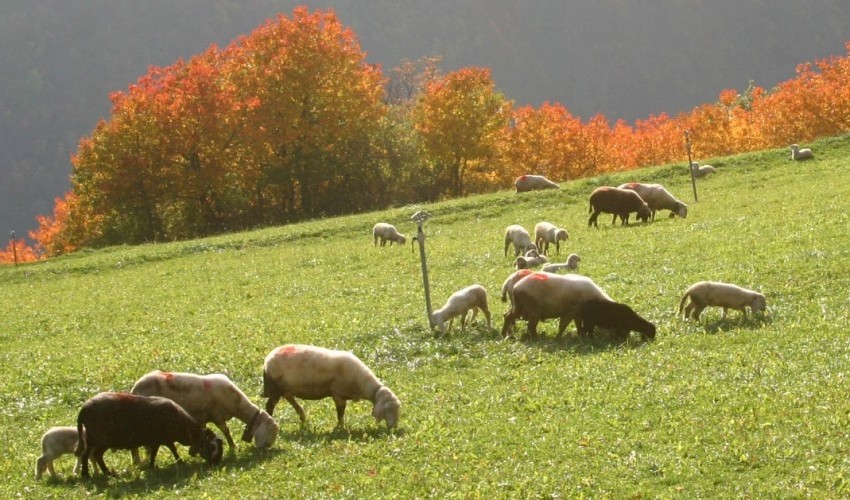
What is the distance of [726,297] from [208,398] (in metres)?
11.8

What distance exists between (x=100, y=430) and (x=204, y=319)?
1594cm

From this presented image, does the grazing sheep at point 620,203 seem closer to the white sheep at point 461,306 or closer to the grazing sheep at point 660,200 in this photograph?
the grazing sheep at point 660,200

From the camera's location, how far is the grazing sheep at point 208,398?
17.4 meters

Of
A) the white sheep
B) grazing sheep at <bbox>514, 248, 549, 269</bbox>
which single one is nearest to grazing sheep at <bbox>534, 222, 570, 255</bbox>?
grazing sheep at <bbox>514, 248, 549, 269</bbox>

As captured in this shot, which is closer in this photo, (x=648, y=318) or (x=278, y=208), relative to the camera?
(x=648, y=318)

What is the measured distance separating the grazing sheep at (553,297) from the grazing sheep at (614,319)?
0.73 ft

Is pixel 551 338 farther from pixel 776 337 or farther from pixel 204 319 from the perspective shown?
pixel 204 319

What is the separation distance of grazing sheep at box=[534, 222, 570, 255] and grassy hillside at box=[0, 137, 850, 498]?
75 centimetres

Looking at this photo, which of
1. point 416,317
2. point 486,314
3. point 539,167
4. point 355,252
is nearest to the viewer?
point 486,314

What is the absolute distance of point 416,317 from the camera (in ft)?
90.8

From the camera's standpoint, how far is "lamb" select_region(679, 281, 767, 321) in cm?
2327

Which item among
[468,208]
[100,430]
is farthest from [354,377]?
[468,208]

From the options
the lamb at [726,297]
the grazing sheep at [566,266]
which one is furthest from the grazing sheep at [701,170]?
the lamb at [726,297]

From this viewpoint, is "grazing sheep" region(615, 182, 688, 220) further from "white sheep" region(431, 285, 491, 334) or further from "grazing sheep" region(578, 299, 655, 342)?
"grazing sheep" region(578, 299, 655, 342)
